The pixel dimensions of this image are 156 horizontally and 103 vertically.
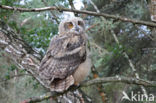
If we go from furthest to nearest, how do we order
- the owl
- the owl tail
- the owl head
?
the owl head, the owl, the owl tail

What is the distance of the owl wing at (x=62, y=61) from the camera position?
280 centimetres

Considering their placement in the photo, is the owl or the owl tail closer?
the owl tail

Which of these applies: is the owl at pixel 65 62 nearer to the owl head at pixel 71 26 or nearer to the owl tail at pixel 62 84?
the owl tail at pixel 62 84

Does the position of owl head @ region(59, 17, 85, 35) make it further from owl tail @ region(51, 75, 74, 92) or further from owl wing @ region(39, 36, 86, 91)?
owl tail @ region(51, 75, 74, 92)

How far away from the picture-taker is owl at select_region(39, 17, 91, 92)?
110 inches

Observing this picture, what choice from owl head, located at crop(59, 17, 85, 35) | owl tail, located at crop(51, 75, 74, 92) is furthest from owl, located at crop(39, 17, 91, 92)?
owl head, located at crop(59, 17, 85, 35)

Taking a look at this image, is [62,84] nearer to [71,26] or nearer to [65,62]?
[65,62]

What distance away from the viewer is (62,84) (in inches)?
108

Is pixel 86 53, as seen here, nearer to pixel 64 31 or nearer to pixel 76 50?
pixel 76 50

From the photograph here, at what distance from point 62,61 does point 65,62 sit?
4 centimetres

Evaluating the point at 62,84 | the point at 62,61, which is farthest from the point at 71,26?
the point at 62,84

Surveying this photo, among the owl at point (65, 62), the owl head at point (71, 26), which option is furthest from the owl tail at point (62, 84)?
the owl head at point (71, 26)

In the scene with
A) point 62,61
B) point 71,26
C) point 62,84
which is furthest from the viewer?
point 71,26

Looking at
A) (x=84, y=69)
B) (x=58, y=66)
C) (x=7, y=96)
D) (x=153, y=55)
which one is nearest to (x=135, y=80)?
(x=84, y=69)
